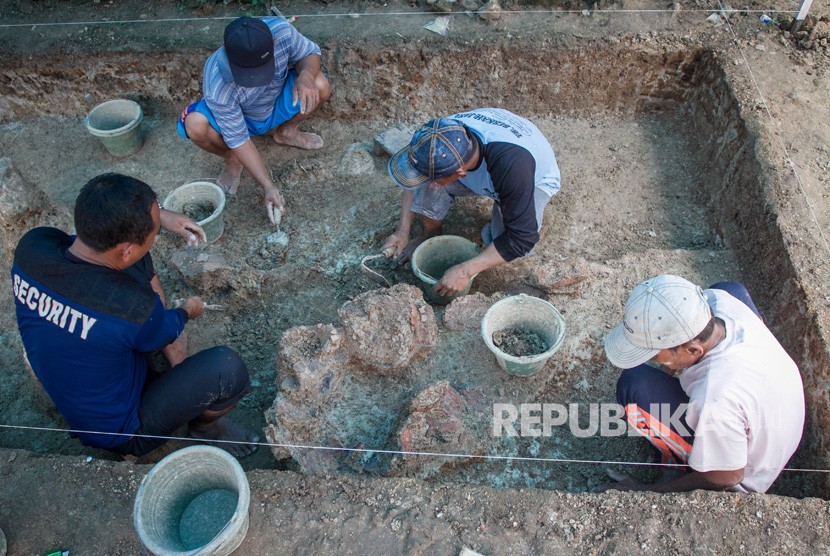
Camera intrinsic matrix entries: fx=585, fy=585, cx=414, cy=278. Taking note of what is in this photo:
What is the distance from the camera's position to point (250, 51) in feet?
10.7

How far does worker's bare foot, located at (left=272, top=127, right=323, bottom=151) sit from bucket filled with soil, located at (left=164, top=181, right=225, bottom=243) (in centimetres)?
73

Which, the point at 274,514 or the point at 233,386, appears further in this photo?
the point at 233,386

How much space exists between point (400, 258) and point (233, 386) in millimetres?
1329

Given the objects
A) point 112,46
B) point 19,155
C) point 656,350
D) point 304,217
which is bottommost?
point 19,155

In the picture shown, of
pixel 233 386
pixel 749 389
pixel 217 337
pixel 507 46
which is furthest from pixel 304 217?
pixel 749 389

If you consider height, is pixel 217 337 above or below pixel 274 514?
below

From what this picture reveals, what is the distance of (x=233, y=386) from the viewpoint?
2660 millimetres

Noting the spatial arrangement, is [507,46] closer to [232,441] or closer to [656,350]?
Answer: [656,350]

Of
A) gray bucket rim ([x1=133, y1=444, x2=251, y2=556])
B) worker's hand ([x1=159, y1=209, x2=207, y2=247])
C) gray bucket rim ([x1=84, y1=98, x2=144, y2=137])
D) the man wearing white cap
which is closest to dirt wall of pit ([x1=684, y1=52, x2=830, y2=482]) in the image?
the man wearing white cap

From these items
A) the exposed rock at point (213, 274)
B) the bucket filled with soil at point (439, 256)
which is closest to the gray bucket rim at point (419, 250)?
the bucket filled with soil at point (439, 256)

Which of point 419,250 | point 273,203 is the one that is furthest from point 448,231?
point 273,203

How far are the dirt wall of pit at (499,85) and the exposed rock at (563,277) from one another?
3.28ft

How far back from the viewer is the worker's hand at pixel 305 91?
3.75 m

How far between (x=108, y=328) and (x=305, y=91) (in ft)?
6.78
